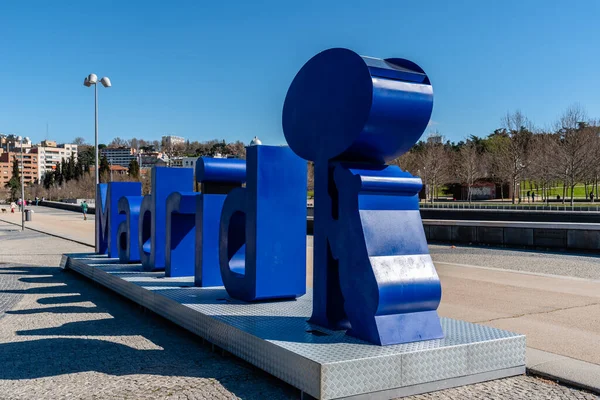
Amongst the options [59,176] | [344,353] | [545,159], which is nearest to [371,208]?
[344,353]

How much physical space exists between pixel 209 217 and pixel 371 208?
3828mm

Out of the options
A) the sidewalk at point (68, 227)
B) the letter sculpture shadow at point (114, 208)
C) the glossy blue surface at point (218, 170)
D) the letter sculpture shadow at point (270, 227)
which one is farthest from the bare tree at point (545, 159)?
the letter sculpture shadow at point (270, 227)

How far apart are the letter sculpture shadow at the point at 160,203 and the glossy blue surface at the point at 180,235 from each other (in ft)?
1.78

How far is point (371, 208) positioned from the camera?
18.9 ft

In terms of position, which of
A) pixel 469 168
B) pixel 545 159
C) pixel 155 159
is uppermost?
pixel 155 159

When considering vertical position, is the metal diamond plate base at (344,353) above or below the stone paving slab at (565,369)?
above

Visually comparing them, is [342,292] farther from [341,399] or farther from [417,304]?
[341,399]

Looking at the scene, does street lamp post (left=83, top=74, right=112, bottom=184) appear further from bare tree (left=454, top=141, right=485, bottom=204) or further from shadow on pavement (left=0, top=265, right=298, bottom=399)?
bare tree (left=454, top=141, right=485, bottom=204)

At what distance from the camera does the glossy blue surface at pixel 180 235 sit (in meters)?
9.70

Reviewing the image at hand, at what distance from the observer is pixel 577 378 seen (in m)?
5.61

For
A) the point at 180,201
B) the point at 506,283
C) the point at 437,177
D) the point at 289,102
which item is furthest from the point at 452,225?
the point at 437,177

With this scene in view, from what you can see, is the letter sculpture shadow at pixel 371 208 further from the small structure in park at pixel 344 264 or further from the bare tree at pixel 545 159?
the bare tree at pixel 545 159

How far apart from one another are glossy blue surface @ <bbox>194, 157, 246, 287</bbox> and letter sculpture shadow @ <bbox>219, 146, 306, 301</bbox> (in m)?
0.86

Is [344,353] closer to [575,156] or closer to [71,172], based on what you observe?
[575,156]
